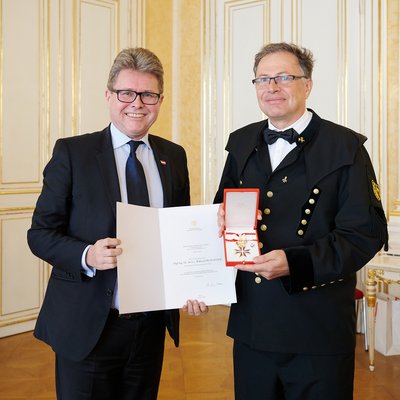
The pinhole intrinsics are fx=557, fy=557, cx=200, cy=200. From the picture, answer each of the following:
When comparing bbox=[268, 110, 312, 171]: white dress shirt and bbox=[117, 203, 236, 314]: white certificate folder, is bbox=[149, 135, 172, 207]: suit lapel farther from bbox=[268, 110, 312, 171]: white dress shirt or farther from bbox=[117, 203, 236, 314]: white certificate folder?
bbox=[268, 110, 312, 171]: white dress shirt

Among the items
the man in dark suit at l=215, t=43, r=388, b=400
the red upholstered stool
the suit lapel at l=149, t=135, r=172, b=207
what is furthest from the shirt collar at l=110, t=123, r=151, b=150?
the red upholstered stool

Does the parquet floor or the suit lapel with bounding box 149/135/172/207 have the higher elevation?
the suit lapel with bounding box 149/135/172/207

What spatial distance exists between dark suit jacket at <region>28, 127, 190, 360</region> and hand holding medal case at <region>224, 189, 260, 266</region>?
413 millimetres

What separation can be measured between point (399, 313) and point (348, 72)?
7.00ft

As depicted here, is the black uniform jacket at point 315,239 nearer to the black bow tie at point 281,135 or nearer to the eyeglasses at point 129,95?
the black bow tie at point 281,135

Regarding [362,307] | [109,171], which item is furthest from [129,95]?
[362,307]

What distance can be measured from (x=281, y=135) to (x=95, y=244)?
2.52ft

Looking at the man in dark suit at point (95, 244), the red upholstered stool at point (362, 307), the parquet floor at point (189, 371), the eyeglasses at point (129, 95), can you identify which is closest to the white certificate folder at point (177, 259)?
the man in dark suit at point (95, 244)

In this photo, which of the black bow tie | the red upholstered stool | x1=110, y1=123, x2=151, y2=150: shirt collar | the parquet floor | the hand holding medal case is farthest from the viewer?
the red upholstered stool

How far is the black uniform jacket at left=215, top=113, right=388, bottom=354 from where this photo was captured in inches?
73.9

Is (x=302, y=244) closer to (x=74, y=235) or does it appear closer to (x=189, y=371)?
(x=74, y=235)

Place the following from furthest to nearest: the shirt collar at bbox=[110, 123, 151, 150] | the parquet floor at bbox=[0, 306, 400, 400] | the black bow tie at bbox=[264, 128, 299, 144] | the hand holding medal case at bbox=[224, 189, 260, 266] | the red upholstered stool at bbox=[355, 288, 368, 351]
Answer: the red upholstered stool at bbox=[355, 288, 368, 351], the parquet floor at bbox=[0, 306, 400, 400], the shirt collar at bbox=[110, 123, 151, 150], the black bow tie at bbox=[264, 128, 299, 144], the hand holding medal case at bbox=[224, 189, 260, 266]

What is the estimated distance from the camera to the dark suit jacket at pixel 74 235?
6.43 ft

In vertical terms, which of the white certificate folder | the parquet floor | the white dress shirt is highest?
the white dress shirt
